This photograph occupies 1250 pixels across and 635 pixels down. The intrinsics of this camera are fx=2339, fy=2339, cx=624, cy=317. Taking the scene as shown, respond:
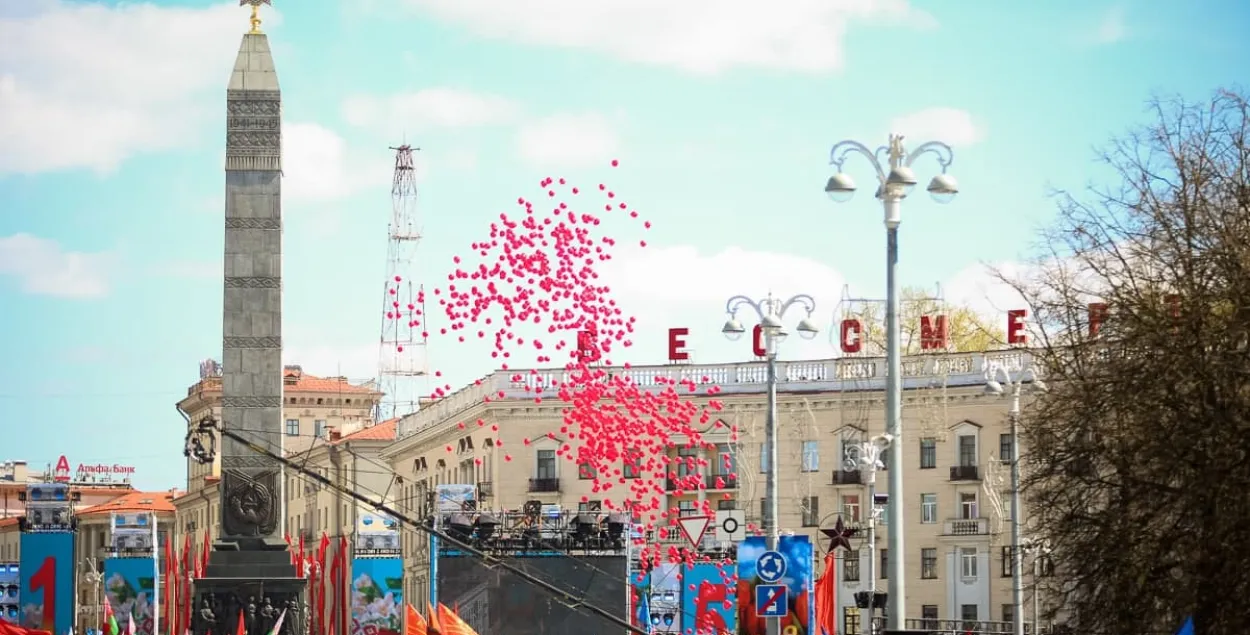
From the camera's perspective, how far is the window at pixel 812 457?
85.0 m

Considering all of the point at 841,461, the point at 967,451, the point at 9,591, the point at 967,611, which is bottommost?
the point at 967,611

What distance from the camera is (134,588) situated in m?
67.8

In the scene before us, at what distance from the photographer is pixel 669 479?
84688 mm

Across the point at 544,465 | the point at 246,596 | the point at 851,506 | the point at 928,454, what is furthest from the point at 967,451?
the point at 246,596

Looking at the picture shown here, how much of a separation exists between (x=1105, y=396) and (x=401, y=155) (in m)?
81.3

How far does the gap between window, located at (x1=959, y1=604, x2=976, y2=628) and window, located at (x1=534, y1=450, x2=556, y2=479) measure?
16719 mm

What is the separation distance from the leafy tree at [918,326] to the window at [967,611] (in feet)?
35.8

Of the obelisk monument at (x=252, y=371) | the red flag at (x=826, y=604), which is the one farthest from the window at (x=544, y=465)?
the red flag at (x=826, y=604)

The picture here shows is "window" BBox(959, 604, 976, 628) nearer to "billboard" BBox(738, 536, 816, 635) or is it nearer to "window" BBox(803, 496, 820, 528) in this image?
"window" BBox(803, 496, 820, 528)

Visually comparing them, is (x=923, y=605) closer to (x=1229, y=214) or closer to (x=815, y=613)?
(x=815, y=613)

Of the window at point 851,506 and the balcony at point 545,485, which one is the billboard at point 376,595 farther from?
the balcony at point 545,485

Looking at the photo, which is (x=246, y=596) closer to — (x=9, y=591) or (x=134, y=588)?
(x=134, y=588)

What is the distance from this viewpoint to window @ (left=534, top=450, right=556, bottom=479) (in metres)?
88.4

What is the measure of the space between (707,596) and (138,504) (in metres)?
115
